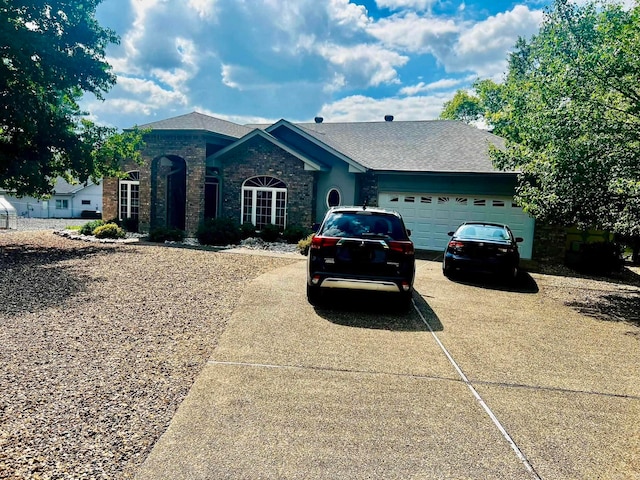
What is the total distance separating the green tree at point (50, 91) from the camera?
14516 millimetres

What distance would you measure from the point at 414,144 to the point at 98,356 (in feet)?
57.0

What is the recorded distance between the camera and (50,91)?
54.0 ft

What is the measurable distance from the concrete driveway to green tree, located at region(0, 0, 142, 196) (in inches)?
474

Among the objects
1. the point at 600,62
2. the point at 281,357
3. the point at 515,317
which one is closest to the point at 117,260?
the point at 281,357

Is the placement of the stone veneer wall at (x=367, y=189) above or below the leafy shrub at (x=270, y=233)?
above

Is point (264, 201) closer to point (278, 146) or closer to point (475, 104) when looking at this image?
point (278, 146)

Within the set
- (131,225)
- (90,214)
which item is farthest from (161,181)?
(90,214)

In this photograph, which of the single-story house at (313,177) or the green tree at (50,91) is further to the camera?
the single-story house at (313,177)

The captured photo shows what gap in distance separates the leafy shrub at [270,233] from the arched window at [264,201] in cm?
102

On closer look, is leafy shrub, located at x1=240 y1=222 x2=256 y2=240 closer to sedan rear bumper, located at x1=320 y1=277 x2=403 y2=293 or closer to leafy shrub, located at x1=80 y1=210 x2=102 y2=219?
sedan rear bumper, located at x1=320 y1=277 x2=403 y2=293

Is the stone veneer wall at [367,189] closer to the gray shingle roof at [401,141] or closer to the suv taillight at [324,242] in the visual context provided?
the gray shingle roof at [401,141]

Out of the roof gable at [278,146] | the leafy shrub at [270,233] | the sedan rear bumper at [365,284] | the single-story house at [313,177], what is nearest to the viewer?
the sedan rear bumper at [365,284]

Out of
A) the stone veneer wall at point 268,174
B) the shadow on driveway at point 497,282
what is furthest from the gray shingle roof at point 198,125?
the shadow on driveway at point 497,282

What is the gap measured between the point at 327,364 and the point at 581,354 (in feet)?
11.7
